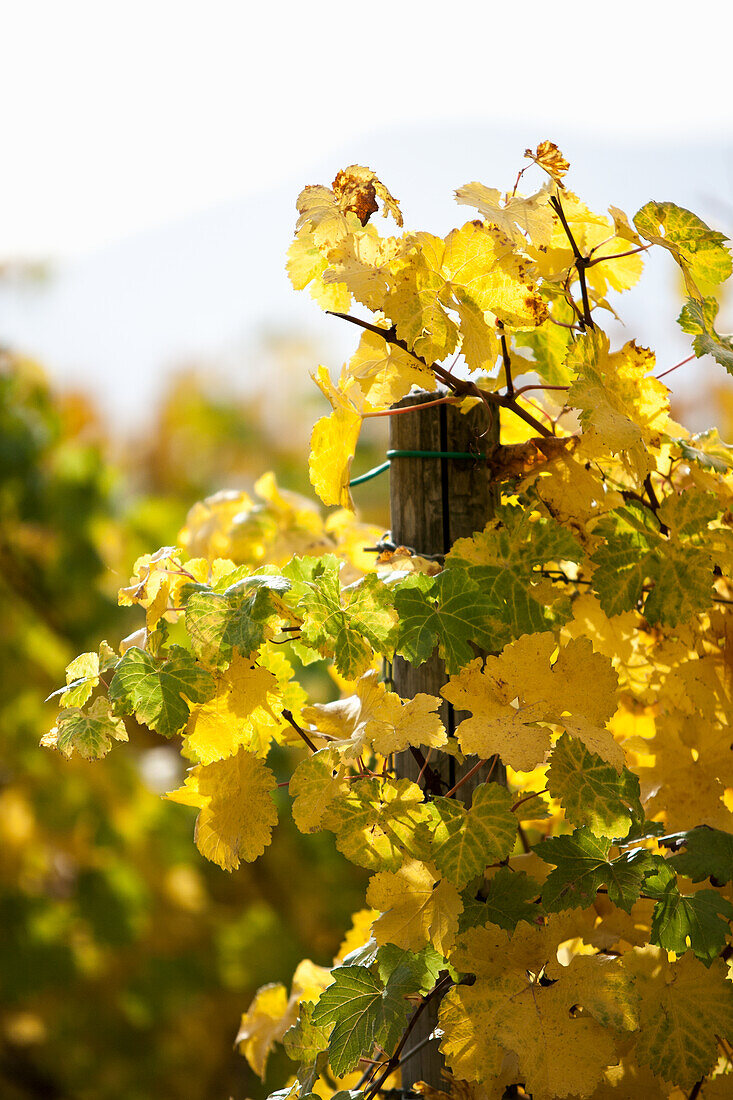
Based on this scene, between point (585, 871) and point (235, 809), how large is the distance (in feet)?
0.70

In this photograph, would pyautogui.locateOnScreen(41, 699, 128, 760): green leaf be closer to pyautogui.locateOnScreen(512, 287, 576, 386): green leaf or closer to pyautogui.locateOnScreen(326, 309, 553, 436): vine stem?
pyautogui.locateOnScreen(326, 309, 553, 436): vine stem

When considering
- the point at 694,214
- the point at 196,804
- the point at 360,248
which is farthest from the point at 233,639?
the point at 694,214

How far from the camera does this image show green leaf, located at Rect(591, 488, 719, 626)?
0.64m

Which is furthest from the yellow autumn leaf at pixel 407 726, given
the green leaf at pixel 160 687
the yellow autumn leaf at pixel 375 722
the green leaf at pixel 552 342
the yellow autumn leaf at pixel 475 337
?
the green leaf at pixel 552 342

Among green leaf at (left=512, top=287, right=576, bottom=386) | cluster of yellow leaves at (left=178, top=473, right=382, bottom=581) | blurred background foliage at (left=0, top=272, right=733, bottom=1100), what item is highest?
green leaf at (left=512, top=287, right=576, bottom=386)

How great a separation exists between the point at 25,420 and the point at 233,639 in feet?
10.00

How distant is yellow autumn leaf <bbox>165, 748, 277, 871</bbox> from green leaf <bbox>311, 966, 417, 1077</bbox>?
3.9 inches

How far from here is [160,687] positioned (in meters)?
0.56

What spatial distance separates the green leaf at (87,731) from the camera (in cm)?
56

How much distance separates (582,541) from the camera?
0.67m

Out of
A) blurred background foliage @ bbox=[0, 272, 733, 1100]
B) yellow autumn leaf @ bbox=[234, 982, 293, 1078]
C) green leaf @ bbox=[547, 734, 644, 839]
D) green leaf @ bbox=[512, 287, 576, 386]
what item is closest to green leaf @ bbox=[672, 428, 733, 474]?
green leaf @ bbox=[512, 287, 576, 386]

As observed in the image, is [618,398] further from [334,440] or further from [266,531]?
[266,531]

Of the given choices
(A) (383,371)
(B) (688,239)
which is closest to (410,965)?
(A) (383,371)

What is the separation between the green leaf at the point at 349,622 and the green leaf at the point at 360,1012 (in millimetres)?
186
